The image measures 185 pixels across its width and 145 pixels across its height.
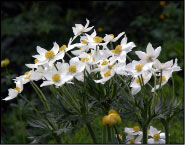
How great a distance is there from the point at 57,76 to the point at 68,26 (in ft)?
9.89

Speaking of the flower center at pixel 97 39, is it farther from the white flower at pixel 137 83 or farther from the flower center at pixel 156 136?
the flower center at pixel 156 136

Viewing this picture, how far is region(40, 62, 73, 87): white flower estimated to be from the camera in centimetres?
103

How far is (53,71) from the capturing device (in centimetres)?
107

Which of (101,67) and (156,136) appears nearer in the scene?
(101,67)

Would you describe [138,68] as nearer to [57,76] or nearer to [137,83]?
[137,83]

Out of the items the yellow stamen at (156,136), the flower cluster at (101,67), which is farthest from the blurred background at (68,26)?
the flower cluster at (101,67)

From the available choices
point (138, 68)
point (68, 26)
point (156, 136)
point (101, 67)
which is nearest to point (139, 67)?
point (138, 68)

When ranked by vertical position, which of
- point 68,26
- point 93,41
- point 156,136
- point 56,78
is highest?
point 68,26

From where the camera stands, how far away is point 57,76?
104cm

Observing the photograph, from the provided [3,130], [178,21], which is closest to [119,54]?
[3,130]

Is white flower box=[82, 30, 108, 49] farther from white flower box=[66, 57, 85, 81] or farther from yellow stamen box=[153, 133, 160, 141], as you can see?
yellow stamen box=[153, 133, 160, 141]

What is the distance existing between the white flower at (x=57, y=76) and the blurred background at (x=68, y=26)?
1693mm

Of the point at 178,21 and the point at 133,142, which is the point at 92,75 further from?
the point at 178,21

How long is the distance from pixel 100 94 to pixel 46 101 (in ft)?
0.62
